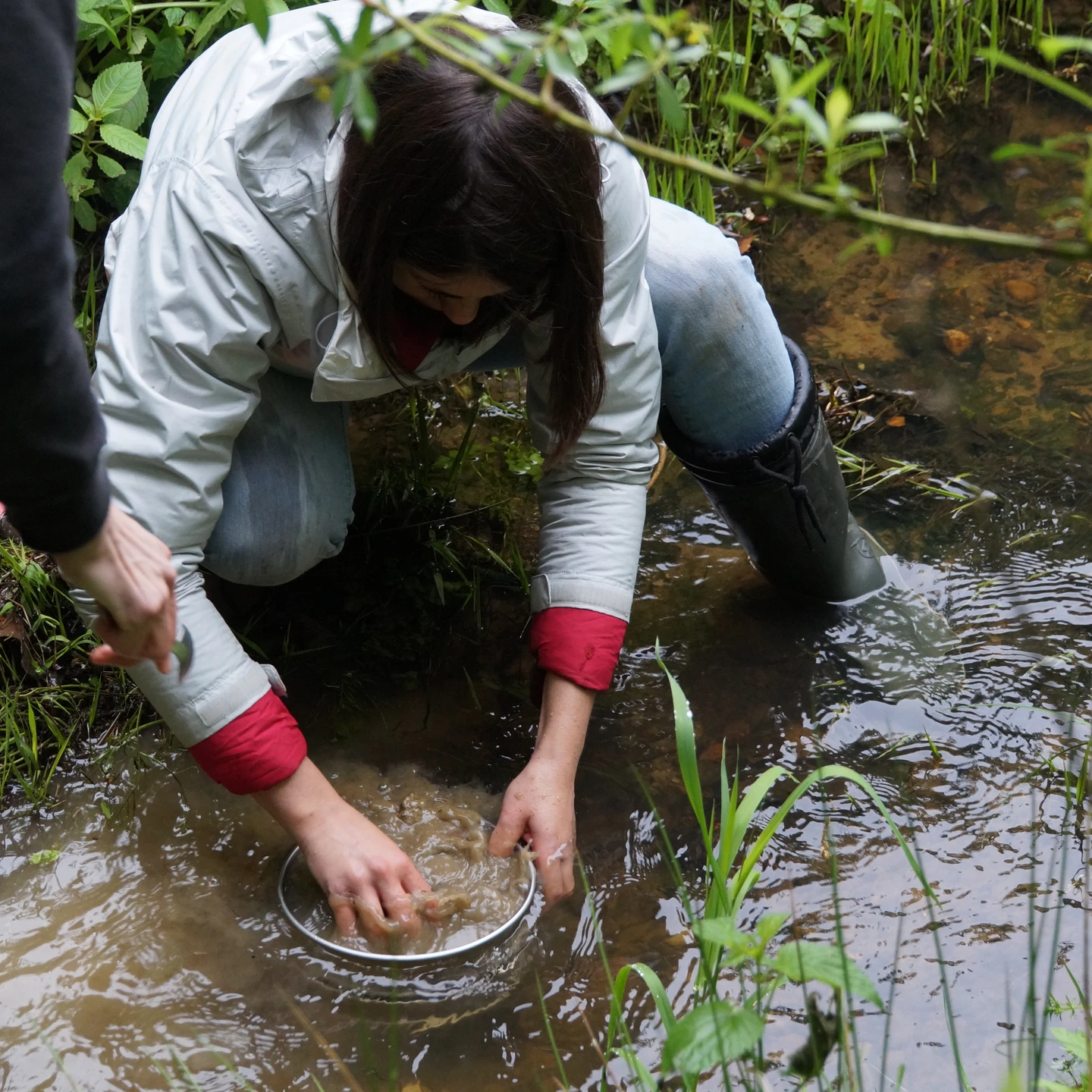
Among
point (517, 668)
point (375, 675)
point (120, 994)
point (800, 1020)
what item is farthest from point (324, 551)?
point (800, 1020)

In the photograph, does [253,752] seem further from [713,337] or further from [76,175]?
[76,175]

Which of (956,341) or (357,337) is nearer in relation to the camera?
(357,337)

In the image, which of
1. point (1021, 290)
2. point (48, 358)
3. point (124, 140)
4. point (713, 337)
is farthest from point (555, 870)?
point (1021, 290)

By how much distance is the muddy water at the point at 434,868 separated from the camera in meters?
1.84

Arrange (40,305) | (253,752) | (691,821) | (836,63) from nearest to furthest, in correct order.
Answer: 1. (40,305)
2. (253,752)
3. (691,821)
4. (836,63)

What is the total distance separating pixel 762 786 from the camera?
5.19 ft

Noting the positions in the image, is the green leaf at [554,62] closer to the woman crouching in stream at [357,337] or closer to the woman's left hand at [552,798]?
the woman crouching in stream at [357,337]

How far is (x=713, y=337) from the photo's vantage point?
218 cm

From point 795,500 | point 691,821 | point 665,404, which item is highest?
point 665,404

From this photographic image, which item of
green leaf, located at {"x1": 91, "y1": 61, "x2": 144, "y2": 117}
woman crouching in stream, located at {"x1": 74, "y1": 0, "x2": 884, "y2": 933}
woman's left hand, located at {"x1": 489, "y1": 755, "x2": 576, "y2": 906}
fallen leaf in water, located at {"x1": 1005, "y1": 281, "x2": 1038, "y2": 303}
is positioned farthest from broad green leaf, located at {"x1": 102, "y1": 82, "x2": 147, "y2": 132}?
fallen leaf in water, located at {"x1": 1005, "y1": 281, "x2": 1038, "y2": 303}

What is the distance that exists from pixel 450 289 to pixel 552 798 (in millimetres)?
812

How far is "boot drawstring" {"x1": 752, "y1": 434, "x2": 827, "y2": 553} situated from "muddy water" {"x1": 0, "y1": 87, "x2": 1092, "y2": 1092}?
263mm

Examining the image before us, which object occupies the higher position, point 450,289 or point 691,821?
point 450,289

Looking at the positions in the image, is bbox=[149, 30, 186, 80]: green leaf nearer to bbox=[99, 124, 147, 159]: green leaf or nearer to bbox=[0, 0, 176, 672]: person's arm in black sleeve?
bbox=[99, 124, 147, 159]: green leaf
